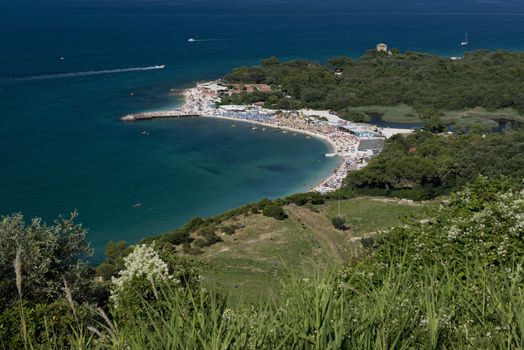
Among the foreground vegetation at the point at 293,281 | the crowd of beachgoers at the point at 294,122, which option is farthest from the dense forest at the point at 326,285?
the crowd of beachgoers at the point at 294,122

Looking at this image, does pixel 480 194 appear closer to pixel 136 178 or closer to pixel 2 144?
pixel 136 178

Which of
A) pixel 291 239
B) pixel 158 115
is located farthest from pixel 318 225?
pixel 158 115

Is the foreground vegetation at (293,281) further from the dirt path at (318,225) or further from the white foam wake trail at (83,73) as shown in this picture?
the white foam wake trail at (83,73)

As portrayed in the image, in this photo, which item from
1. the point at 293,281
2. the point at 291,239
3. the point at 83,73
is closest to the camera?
the point at 293,281

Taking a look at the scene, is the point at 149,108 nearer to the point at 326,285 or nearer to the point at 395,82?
the point at 395,82

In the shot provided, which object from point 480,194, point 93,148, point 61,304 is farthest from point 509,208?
point 93,148
